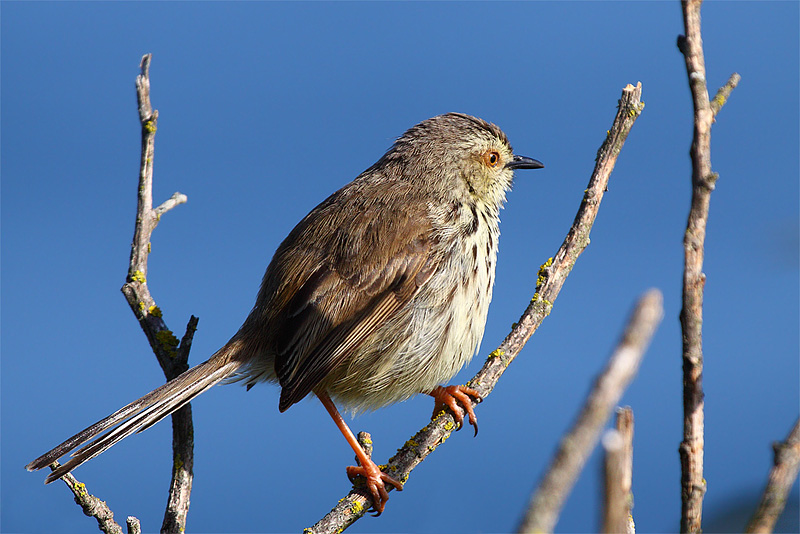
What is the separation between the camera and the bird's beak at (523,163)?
5766mm

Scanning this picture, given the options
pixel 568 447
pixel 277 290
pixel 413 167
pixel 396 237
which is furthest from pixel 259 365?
pixel 568 447

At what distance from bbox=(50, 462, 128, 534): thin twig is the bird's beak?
3.84m

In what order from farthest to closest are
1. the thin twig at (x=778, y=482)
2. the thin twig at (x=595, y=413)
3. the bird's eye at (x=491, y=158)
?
the bird's eye at (x=491, y=158) → the thin twig at (x=778, y=482) → the thin twig at (x=595, y=413)

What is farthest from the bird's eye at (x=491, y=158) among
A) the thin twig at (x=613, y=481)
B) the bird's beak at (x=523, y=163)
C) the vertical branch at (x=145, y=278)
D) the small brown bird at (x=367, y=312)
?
the thin twig at (x=613, y=481)

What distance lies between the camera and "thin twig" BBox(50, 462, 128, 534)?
3.57 meters

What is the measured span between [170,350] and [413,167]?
2.22 meters

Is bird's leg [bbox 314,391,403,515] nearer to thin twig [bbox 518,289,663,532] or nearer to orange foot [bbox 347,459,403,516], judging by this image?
orange foot [bbox 347,459,403,516]

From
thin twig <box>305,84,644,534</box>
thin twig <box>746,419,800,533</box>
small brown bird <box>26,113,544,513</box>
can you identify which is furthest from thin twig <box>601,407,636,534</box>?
small brown bird <box>26,113,544,513</box>

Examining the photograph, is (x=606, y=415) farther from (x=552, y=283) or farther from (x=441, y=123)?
(x=441, y=123)

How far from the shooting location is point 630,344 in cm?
109

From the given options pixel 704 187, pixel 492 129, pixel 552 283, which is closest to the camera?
pixel 704 187

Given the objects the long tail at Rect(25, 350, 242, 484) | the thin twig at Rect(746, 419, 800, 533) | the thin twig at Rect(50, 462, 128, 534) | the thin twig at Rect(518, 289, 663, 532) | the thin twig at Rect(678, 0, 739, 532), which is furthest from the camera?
the long tail at Rect(25, 350, 242, 484)

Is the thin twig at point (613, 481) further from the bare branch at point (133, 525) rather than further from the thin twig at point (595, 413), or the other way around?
the bare branch at point (133, 525)

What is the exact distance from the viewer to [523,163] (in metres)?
5.79
